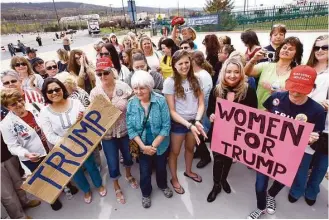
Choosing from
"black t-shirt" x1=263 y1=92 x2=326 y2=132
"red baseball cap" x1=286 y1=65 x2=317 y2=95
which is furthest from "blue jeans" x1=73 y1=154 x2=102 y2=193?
"red baseball cap" x1=286 y1=65 x2=317 y2=95

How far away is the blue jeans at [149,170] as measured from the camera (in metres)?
2.77

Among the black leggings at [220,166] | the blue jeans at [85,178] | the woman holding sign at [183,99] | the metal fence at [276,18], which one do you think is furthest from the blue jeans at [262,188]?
the metal fence at [276,18]

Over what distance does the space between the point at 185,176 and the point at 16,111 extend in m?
2.38

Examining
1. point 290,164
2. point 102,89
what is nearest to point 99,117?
point 102,89

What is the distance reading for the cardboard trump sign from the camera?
2086mm

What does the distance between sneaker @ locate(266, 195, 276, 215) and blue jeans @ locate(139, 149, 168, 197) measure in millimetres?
1300

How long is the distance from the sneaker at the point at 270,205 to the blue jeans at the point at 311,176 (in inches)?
10.7

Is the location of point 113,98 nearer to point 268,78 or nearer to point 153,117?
point 153,117

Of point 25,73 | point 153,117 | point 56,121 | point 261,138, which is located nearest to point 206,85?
point 153,117

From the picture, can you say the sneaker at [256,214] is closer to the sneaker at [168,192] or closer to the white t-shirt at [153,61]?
the sneaker at [168,192]

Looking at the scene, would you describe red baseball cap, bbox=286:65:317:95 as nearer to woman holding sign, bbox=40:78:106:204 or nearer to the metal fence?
woman holding sign, bbox=40:78:106:204

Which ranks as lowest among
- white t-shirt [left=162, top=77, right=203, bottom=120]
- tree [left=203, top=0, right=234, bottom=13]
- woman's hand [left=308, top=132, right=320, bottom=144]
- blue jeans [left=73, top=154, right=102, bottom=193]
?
blue jeans [left=73, top=154, right=102, bottom=193]

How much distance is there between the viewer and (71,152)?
2.58 m

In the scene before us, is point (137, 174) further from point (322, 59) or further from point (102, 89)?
point (322, 59)
